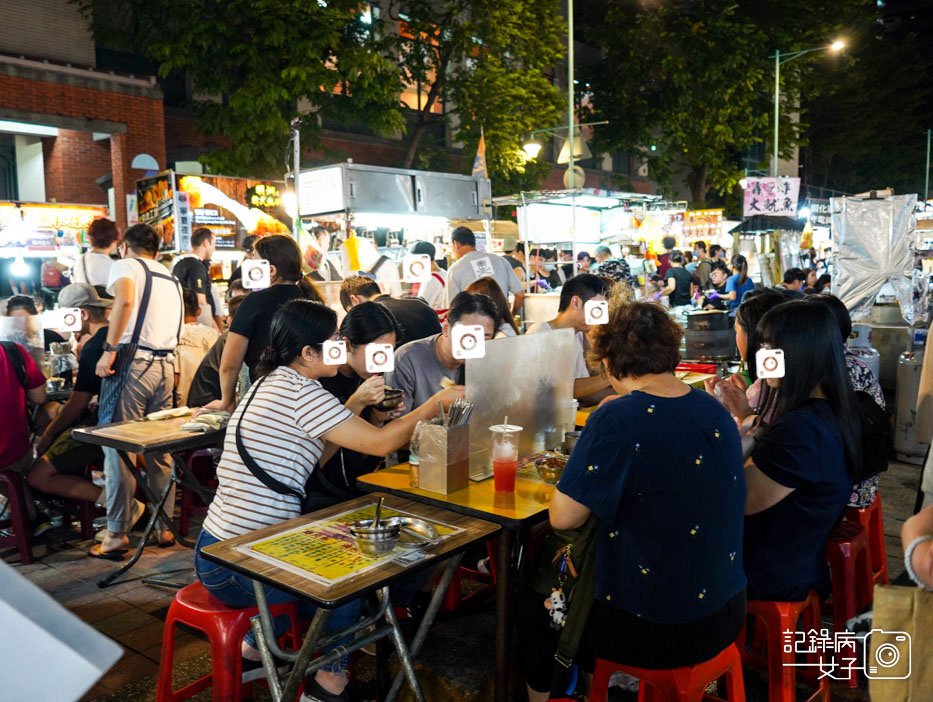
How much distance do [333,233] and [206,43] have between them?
152 inches

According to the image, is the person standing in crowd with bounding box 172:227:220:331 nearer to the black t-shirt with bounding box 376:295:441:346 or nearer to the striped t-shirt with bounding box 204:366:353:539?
the black t-shirt with bounding box 376:295:441:346

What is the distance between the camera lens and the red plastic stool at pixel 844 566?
3264 millimetres

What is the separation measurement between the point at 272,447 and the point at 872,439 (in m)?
2.38

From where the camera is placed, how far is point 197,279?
23.3ft

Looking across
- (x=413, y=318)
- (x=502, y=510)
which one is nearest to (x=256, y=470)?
(x=502, y=510)

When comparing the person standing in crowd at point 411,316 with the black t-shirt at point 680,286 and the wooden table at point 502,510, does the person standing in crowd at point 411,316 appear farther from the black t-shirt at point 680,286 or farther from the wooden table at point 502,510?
the black t-shirt at point 680,286

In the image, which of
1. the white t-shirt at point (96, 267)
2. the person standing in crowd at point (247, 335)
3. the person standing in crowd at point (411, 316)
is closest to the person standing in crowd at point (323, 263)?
the white t-shirt at point (96, 267)

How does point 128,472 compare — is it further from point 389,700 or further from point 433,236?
point 433,236

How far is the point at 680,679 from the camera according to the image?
223cm

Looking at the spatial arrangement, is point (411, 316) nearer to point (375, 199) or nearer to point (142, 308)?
point (142, 308)

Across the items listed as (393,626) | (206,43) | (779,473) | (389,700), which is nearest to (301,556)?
(393,626)

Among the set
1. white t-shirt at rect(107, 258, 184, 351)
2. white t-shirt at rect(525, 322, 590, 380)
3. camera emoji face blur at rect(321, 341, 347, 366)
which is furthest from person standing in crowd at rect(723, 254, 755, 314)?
camera emoji face blur at rect(321, 341, 347, 366)

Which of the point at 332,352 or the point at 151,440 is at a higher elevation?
the point at 332,352

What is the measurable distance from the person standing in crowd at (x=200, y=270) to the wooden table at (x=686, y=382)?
4.14 m
